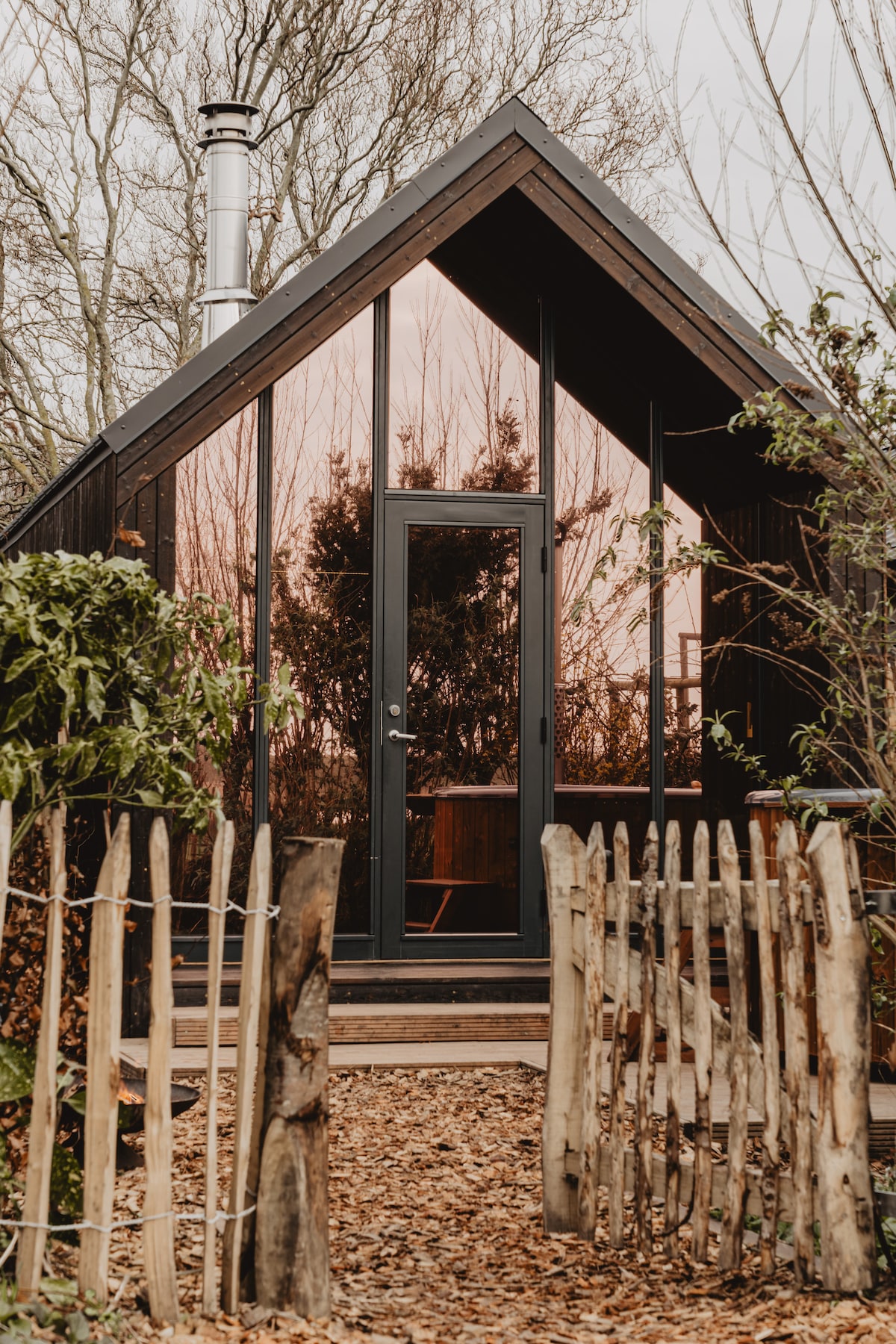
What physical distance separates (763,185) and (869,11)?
560 millimetres

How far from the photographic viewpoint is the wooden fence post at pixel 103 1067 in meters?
3.00

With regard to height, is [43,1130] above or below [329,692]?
below

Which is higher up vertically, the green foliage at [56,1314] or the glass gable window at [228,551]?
the glass gable window at [228,551]

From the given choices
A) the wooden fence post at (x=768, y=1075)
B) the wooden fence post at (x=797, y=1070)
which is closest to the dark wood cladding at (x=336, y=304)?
the wooden fence post at (x=768, y=1075)

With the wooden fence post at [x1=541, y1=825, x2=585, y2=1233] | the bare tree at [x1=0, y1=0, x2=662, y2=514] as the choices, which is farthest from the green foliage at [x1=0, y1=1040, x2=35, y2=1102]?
the bare tree at [x1=0, y1=0, x2=662, y2=514]

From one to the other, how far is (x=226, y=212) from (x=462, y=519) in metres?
4.76

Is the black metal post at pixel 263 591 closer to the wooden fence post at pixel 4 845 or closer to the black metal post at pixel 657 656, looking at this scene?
the black metal post at pixel 657 656

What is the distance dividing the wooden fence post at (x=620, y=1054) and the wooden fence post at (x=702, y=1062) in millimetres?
231

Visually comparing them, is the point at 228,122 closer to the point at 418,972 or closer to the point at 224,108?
the point at 224,108

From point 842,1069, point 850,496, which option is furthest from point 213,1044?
point 850,496

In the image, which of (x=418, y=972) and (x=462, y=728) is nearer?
(x=418, y=972)

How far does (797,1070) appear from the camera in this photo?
11.1 ft

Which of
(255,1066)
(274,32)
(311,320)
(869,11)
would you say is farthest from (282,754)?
(274,32)

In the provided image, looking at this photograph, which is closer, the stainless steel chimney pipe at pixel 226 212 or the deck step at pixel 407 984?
the deck step at pixel 407 984
